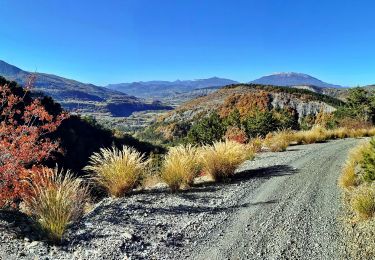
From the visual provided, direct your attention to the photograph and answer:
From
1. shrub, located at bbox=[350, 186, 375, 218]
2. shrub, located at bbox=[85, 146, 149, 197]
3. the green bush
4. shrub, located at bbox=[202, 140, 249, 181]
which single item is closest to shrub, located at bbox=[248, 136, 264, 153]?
shrub, located at bbox=[202, 140, 249, 181]

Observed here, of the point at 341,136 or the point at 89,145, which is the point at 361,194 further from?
the point at 89,145

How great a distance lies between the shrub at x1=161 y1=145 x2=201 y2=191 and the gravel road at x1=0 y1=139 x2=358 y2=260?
0.41 m

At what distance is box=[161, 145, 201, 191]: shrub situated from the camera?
9594 millimetres

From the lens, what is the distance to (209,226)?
6719 mm

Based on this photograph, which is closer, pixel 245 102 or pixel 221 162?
pixel 221 162

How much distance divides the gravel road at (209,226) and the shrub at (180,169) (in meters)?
0.41

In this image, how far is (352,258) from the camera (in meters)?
5.18

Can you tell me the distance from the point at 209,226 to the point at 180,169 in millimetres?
3079

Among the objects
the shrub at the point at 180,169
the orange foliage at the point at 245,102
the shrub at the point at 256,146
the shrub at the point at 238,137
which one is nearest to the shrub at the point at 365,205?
the shrub at the point at 180,169

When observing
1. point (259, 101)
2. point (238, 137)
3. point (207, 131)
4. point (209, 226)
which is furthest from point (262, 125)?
point (259, 101)

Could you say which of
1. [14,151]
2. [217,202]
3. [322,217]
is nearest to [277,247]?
[322,217]

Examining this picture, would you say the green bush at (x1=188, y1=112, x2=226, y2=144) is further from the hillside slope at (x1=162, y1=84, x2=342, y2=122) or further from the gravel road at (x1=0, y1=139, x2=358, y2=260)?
the gravel road at (x1=0, y1=139, x2=358, y2=260)

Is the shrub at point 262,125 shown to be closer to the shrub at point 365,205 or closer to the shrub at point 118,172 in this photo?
the shrub at point 118,172

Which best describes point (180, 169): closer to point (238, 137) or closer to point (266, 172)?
point (266, 172)
